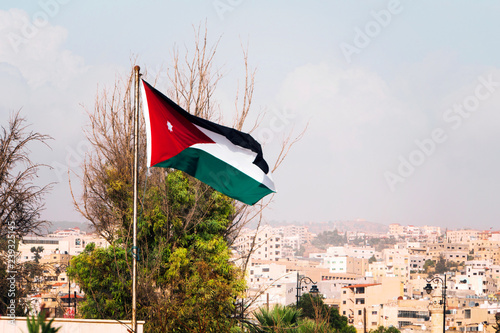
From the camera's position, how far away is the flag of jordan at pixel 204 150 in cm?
911

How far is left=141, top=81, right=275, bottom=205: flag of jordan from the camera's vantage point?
9.11m

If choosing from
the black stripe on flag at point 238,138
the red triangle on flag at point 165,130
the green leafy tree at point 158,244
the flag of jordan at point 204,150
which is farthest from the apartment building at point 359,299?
the red triangle on flag at point 165,130

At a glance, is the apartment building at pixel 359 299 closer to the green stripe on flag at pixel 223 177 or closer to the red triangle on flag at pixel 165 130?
the green stripe on flag at pixel 223 177

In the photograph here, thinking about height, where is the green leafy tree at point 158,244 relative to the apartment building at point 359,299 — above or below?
above

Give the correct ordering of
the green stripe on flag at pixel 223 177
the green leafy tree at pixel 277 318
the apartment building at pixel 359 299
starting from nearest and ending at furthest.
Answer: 1. the green stripe on flag at pixel 223 177
2. the green leafy tree at pixel 277 318
3. the apartment building at pixel 359 299

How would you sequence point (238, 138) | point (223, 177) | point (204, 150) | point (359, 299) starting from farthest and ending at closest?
point (359, 299)
point (238, 138)
point (223, 177)
point (204, 150)

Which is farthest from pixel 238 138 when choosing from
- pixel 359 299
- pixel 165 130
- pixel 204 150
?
pixel 359 299

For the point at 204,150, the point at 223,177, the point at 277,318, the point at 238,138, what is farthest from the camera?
the point at 277,318

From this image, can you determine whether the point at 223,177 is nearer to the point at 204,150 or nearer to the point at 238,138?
the point at 204,150

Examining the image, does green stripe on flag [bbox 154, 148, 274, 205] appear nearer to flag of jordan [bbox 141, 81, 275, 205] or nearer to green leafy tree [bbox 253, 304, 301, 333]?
→ flag of jordan [bbox 141, 81, 275, 205]

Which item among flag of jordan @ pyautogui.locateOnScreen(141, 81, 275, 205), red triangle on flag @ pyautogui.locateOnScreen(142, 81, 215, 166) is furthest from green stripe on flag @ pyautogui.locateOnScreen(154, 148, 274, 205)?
red triangle on flag @ pyautogui.locateOnScreen(142, 81, 215, 166)

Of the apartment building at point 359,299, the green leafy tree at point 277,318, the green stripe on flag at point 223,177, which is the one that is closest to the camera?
the green stripe on flag at point 223,177

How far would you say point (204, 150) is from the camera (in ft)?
31.9

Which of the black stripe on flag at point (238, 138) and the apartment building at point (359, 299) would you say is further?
the apartment building at point (359, 299)
